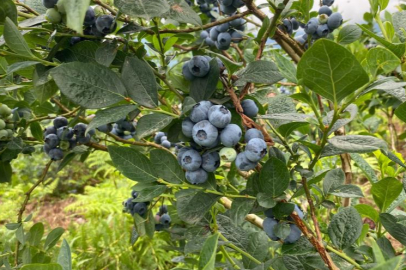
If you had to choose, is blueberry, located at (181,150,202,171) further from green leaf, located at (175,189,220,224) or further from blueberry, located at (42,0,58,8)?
blueberry, located at (42,0,58,8)

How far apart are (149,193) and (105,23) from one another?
0.32 m

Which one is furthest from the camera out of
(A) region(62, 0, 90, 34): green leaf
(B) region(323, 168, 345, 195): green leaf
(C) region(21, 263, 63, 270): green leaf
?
(B) region(323, 168, 345, 195): green leaf

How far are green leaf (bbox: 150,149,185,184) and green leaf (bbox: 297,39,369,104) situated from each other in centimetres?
30

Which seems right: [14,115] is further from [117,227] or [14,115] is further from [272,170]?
[117,227]

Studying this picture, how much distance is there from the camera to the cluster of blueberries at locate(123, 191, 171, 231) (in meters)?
1.19

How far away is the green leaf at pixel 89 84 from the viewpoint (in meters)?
0.54

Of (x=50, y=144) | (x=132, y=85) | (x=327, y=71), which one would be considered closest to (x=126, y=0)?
(x=132, y=85)

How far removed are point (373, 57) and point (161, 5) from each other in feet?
1.10

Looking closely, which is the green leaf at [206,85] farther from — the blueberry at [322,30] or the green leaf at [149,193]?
the blueberry at [322,30]

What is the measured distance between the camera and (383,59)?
0.54 m

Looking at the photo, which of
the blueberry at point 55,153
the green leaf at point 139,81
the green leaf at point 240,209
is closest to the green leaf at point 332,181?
the green leaf at point 240,209

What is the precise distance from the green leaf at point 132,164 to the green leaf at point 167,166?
0.7 inches

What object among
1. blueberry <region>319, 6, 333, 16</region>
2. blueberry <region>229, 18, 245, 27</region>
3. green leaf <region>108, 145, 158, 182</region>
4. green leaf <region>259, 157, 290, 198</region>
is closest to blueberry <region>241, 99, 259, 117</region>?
green leaf <region>259, 157, 290, 198</region>

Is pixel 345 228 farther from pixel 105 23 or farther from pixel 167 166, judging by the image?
pixel 105 23
